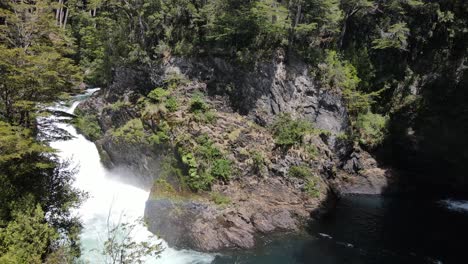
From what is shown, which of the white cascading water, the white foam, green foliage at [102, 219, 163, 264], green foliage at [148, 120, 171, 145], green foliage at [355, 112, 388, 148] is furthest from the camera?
green foliage at [355, 112, 388, 148]

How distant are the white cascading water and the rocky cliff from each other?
2.89 feet

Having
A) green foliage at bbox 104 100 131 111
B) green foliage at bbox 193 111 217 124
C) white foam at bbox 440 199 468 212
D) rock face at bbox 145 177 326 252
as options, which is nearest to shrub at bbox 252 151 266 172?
rock face at bbox 145 177 326 252

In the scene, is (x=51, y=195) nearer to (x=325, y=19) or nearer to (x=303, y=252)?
(x=303, y=252)

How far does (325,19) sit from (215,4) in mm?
8253

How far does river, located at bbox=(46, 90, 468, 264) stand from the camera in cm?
1759

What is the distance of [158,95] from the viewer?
2495cm

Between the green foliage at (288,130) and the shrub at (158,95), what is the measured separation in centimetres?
797

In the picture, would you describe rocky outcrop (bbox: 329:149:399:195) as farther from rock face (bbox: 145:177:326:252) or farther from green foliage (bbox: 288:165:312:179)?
rock face (bbox: 145:177:326:252)

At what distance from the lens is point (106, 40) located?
32031mm

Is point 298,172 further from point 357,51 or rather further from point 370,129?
point 357,51

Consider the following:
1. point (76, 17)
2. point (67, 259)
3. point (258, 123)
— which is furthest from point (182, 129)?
point (76, 17)

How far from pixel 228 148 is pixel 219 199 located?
3.81 metres

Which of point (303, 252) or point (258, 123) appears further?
point (258, 123)

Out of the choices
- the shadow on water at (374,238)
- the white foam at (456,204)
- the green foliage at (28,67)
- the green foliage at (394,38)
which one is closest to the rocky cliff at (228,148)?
the shadow on water at (374,238)
